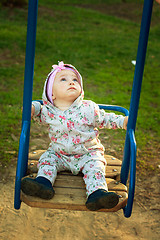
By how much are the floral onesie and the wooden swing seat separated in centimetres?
7

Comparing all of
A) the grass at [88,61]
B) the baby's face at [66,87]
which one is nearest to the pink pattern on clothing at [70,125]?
the baby's face at [66,87]

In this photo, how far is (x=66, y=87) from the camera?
2.27 meters

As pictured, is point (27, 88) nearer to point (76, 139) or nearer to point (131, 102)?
point (76, 139)

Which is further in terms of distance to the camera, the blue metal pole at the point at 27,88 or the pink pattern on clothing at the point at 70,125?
the pink pattern on clothing at the point at 70,125

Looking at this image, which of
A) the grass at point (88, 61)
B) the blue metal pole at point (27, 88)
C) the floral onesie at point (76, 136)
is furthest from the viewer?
the grass at point (88, 61)

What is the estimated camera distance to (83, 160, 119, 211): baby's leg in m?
1.86

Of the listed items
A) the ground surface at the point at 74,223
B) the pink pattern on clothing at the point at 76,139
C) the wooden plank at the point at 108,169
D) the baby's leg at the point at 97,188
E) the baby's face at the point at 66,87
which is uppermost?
the baby's face at the point at 66,87

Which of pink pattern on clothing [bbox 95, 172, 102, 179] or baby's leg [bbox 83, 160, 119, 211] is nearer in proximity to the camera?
baby's leg [bbox 83, 160, 119, 211]

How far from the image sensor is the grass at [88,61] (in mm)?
4307

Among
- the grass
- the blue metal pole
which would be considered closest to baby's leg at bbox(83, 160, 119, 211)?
the blue metal pole

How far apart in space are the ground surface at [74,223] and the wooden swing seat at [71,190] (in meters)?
0.65

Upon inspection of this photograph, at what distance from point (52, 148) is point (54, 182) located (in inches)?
11.4

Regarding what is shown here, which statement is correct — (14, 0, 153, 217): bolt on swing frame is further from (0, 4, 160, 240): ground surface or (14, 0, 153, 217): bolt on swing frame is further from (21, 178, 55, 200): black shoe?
(0, 4, 160, 240): ground surface

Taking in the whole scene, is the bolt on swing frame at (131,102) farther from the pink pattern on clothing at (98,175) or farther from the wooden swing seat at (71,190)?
the pink pattern on clothing at (98,175)
